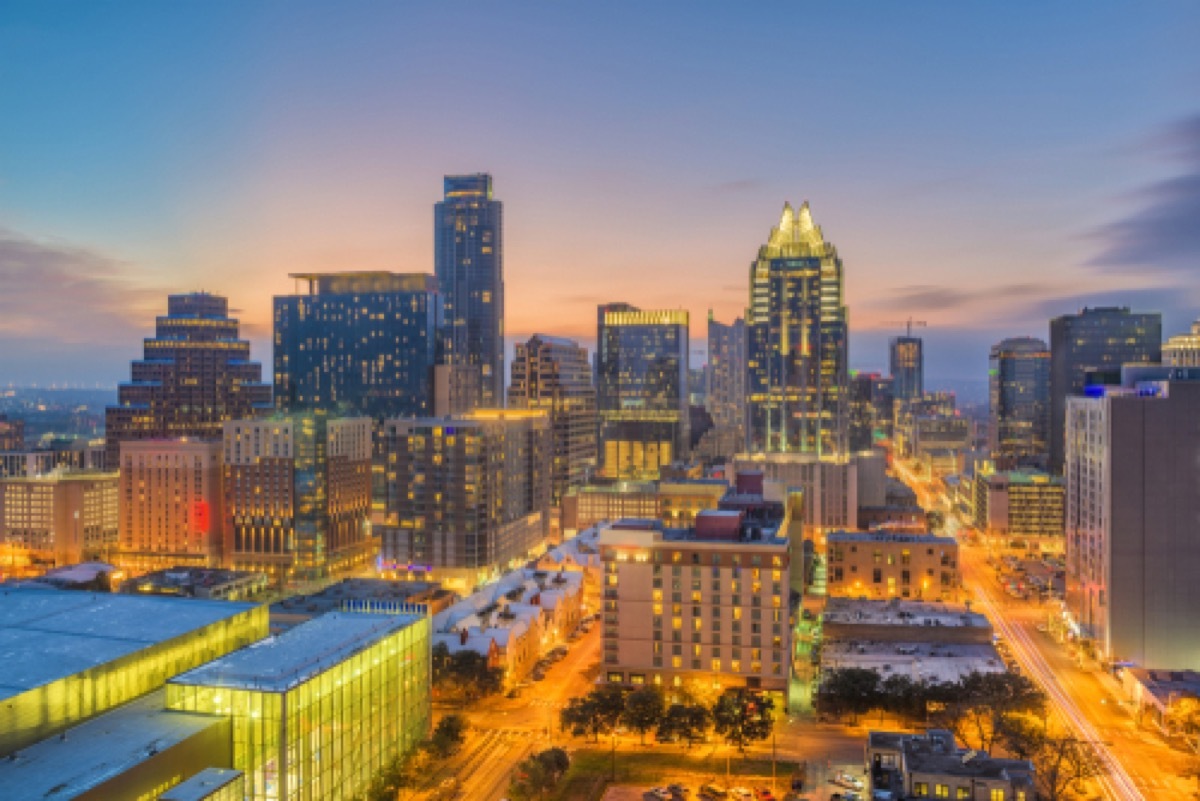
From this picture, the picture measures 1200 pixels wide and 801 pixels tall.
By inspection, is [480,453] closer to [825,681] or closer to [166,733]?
[825,681]

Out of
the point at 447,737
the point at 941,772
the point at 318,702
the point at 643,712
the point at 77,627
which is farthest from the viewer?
the point at 643,712

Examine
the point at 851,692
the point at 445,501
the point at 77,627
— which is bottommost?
the point at 851,692

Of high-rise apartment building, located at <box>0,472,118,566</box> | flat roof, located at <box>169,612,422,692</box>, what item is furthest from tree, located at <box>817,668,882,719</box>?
high-rise apartment building, located at <box>0,472,118,566</box>

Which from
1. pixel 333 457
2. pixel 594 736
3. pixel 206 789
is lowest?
pixel 594 736

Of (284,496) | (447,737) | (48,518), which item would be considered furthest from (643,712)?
(48,518)

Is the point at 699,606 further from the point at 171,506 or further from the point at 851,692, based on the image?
the point at 171,506

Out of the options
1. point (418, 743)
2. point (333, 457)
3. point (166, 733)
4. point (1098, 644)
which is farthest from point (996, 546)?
point (166, 733)

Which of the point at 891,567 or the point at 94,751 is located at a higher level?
the point at 94,751
